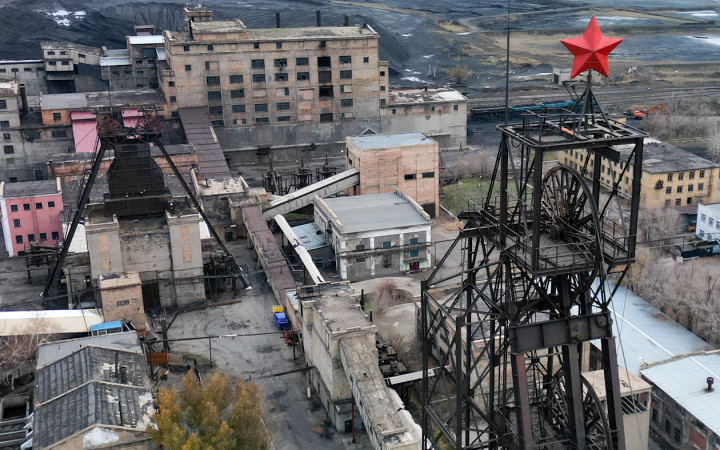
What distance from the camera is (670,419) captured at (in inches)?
1310

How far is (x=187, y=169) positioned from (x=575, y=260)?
43.8 m

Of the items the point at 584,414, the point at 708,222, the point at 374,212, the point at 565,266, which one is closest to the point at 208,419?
the point at 584,414

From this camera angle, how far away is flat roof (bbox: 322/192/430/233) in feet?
158

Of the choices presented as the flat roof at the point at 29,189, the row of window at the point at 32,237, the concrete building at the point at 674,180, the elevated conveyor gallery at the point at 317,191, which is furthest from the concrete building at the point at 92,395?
the concrete building at the point at 674,180

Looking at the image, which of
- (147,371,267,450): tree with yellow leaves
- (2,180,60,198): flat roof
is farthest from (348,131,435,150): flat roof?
(147,371,267,450): tree with yellow leaves

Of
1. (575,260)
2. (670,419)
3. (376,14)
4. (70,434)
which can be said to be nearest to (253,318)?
(70,434)

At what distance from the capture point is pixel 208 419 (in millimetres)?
28266

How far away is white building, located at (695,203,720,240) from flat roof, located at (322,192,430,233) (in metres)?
16.6

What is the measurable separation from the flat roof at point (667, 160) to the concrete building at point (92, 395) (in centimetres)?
3401

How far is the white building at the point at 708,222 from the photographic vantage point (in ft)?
165

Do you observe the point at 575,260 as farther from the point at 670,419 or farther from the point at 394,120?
the point at 394,120

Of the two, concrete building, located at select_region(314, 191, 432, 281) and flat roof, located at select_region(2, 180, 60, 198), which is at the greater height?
flat roof, located at select_region(2, 180, 60, 198)

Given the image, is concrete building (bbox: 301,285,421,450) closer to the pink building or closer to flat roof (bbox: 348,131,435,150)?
flat roof (bbox: 348,131,435,150)

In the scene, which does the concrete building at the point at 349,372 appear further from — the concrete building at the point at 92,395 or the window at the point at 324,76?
the window at the point at 324,76
